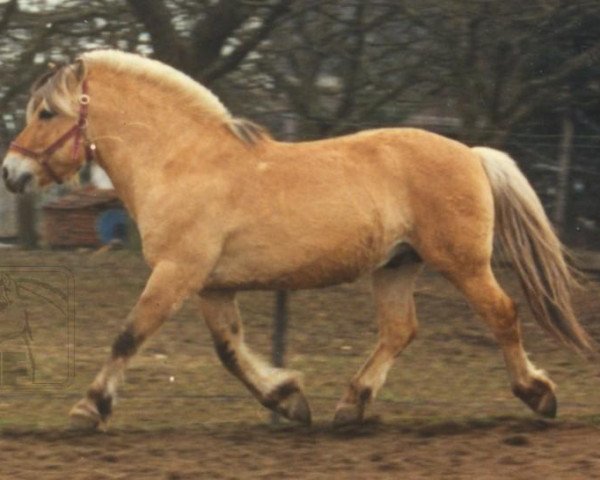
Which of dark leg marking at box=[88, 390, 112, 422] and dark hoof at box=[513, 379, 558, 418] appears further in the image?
dark hoof at box=[513, 379, 558, 418]

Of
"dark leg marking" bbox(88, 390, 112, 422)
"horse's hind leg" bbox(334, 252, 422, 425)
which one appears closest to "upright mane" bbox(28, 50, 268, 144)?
"horse's hind leg" bbox(334, 252, 422, 425)

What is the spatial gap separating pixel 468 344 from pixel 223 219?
383 centimetres

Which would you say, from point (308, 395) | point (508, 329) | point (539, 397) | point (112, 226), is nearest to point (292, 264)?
point (508, 329)

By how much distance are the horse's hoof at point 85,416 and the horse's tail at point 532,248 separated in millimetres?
2218

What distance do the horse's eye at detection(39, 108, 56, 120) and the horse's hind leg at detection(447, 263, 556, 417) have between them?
2084 millimetres

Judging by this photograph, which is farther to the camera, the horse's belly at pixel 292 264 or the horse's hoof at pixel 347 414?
the horse's hoof at pixel 347 414

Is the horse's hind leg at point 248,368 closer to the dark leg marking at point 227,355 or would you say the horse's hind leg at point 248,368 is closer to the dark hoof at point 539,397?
the dark leg marking at point 227,355

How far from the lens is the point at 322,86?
44.4 feet

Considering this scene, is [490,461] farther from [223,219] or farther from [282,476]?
[223,219]

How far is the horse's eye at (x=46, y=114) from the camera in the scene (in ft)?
21.9

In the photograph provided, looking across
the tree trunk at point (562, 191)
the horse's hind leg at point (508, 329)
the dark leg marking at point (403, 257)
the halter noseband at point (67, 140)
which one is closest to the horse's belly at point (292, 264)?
the dark leg marking at point (403, 257)

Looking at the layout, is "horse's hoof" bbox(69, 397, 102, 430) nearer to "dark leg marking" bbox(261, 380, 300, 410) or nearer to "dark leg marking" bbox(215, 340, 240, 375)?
"dark leg marking" bbox(215, 340, 240, 375)

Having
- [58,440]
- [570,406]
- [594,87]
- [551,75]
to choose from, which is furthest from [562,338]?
[594,87]

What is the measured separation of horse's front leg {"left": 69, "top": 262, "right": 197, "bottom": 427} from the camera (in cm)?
630
